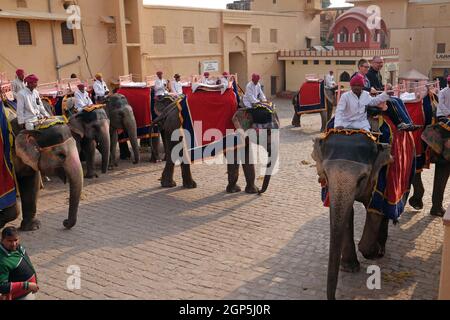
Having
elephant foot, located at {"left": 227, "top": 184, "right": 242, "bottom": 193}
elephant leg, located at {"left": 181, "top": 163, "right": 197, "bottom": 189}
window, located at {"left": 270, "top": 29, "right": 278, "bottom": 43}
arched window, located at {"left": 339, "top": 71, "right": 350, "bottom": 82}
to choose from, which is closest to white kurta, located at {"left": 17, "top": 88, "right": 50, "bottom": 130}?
elephant leg, located at {"left": 181, "top": 163, "right": 197, "bottom": 189}

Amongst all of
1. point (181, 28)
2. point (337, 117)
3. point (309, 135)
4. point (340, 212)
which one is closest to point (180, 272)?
point (340, 212)

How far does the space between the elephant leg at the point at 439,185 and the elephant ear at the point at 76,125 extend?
23.3ft

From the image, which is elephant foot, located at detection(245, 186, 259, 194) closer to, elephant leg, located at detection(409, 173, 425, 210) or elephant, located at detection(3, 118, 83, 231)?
elephant leg, located at detection(409, 173, 425, 210)

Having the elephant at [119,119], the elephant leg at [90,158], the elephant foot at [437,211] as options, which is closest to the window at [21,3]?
the elephant at [119,119]

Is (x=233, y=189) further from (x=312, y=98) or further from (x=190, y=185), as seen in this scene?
(x=312, y=98)

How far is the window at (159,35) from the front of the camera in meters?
22.7

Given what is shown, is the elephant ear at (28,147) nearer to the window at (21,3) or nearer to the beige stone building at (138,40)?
the beige stone building at (138,40)

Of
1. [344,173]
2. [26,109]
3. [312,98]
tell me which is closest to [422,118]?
[344,173]

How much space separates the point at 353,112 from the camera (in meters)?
5.33

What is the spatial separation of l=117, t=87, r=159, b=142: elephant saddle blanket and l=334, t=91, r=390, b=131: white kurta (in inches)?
292

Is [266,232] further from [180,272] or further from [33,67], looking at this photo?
[33,67]

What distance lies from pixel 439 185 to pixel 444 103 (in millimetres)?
1358

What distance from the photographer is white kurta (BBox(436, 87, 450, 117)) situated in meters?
6.96
